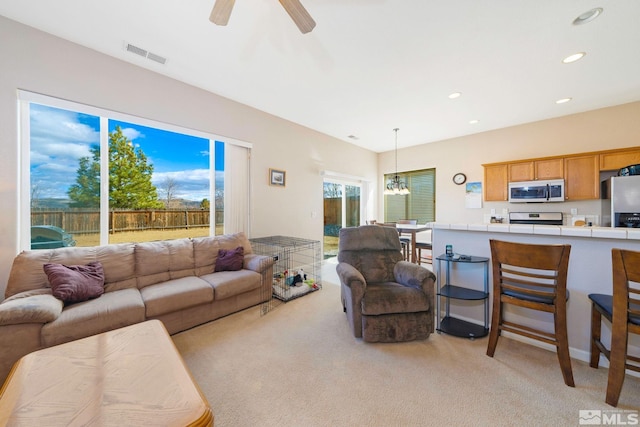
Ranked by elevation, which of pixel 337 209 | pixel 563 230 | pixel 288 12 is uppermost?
pixel 288 12

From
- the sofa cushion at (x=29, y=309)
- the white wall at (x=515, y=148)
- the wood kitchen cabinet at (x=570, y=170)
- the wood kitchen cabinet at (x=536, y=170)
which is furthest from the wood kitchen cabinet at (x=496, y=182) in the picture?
the sofa cushion at (x=29, y=309)

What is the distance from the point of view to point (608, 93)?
335 cm

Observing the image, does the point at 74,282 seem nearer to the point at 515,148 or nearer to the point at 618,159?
the point at 515,148

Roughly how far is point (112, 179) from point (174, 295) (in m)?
1.73

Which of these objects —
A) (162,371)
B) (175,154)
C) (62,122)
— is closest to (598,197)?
(162,371)

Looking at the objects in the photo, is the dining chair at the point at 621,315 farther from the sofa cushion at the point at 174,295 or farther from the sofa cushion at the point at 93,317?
the sofa cushion at the point at 93,317

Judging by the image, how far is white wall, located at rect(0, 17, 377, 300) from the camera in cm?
218

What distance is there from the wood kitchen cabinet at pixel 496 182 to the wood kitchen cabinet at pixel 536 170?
112 millimetres

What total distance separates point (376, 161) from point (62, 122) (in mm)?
6265

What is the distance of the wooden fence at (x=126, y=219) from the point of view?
2512 millimetres

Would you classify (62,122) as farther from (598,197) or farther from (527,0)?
(598,197)

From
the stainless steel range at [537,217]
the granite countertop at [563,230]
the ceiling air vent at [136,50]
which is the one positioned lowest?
the granite countertop at [563,230]

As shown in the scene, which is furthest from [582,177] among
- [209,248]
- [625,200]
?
[209,248]

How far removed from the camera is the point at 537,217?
14.0ft
